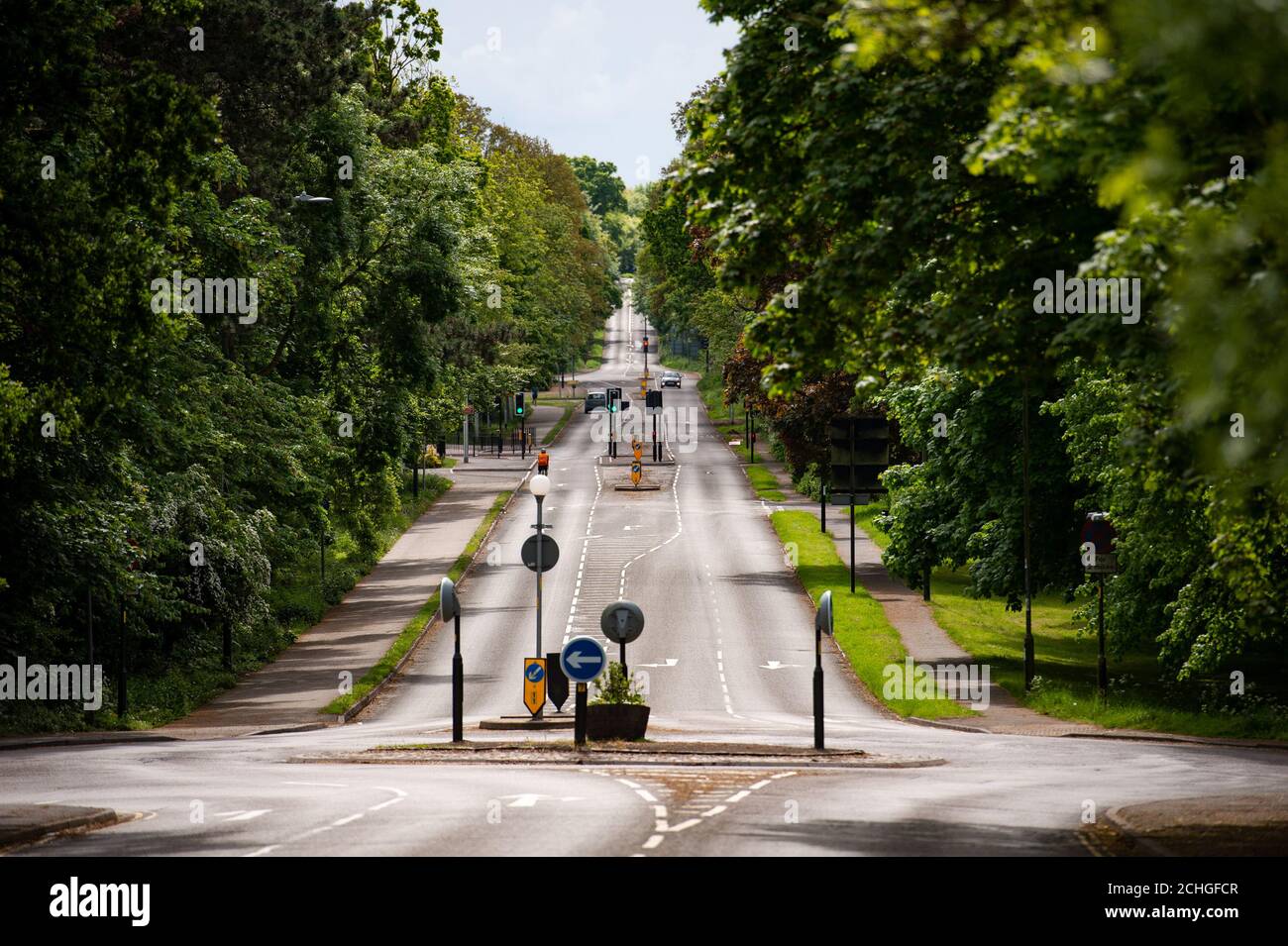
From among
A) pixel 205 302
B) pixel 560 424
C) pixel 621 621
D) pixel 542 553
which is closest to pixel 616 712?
pixel 621 621

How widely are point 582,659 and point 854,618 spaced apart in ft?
90.7

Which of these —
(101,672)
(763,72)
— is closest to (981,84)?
(763,72)

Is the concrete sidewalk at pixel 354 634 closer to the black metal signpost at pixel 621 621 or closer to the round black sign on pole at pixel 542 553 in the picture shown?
the round black sign on pole at pixel 542 553

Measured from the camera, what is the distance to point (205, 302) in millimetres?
38344

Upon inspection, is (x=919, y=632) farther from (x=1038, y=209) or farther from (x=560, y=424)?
(x=560, y=424)

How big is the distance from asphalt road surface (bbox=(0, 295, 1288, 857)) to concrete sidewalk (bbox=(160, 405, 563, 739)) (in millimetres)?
1695

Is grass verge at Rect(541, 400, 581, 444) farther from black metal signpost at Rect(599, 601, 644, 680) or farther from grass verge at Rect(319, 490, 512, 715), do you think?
black metal signpost at Rect(599, 601, 644, 680)

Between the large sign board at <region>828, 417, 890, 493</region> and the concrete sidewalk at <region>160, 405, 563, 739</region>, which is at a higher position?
the large sign board at <region>828, 417, 890, 493</region>

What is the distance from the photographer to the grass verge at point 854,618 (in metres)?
39.4

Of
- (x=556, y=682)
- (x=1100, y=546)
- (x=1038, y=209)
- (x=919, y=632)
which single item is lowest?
(x=919, y=632)

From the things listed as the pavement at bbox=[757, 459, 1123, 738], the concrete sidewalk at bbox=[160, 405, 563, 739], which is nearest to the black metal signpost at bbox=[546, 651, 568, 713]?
the concrete sidewalk at bbox=[160, 405, 563, 739]

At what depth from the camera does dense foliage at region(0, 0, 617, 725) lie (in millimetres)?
20203

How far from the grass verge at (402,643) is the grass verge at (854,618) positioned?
12.4 meters
